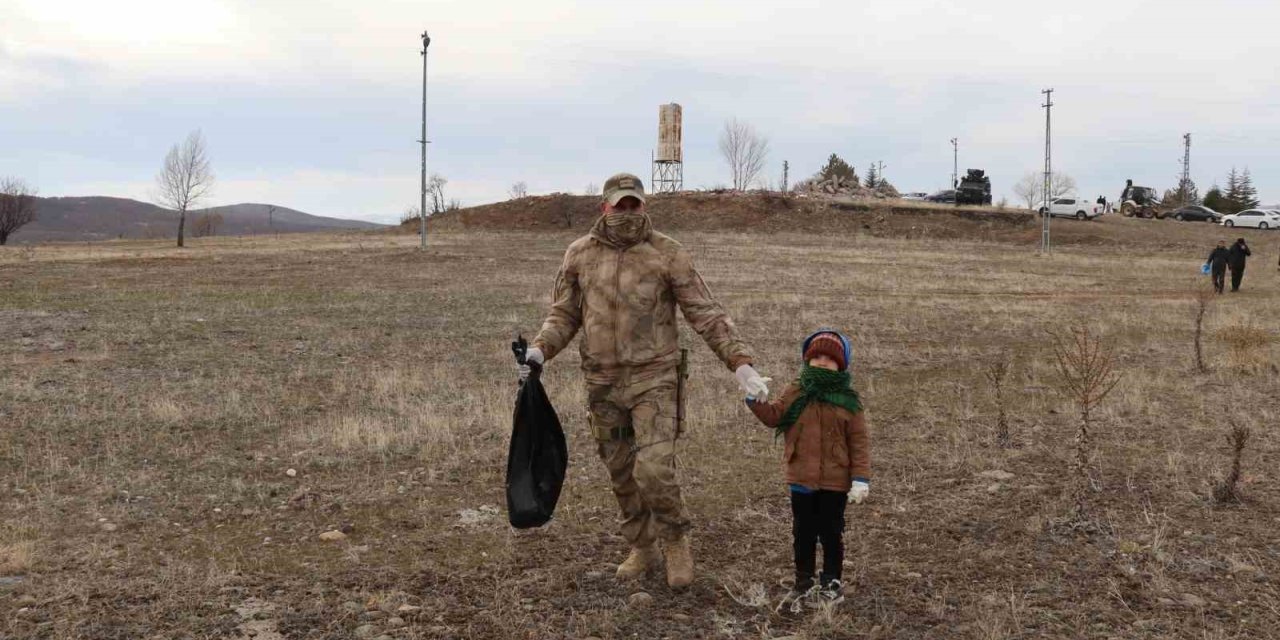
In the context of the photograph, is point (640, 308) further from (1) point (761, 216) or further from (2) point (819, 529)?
A: (1) point (761, 216)

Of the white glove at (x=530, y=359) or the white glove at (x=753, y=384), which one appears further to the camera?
the white glove at (x=530, y=359)

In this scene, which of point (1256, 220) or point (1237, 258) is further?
point (1256, 220)

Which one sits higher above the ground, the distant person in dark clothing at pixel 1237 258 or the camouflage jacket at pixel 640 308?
the distant person in dark clothing at pixel 1237 258

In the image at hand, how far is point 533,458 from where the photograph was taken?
452 centimetres

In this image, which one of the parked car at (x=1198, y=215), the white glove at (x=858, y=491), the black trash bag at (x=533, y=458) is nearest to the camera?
the white glove at (x=858, y=491)

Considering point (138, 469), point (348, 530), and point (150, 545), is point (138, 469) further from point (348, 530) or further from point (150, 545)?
point (348, 530)

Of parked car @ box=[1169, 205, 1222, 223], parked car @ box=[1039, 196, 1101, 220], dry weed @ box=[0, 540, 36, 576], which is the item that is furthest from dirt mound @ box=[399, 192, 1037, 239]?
dry weed @ box=[0, 540, 36, 576]

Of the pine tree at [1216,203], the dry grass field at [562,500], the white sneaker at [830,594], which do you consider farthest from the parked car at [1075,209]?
the white sneaker at [830,594]

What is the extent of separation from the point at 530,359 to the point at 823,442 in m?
1.42

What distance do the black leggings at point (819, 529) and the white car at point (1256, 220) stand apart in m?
53.1

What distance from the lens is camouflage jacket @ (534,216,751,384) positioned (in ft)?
14.3

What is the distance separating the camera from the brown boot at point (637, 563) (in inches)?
184

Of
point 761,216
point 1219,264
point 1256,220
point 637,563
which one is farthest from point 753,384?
point 1256,220

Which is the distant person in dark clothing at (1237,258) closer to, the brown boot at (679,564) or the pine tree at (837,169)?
the brown boot at (679,564)
